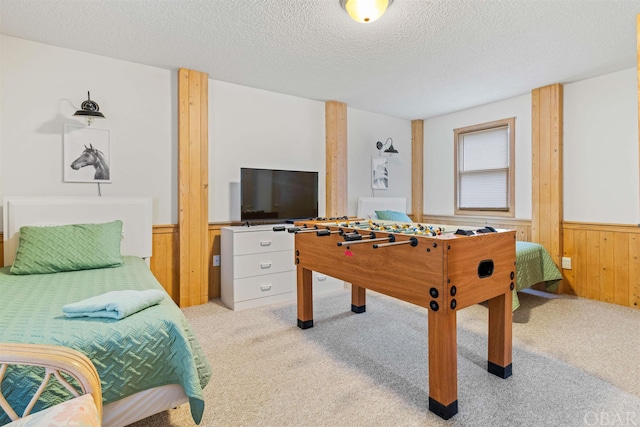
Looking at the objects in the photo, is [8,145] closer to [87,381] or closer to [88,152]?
[88,152]

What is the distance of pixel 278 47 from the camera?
2.77 m

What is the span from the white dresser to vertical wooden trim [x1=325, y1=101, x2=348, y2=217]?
3.31 feet

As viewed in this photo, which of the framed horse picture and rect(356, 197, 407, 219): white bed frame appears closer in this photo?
the framed horse picture

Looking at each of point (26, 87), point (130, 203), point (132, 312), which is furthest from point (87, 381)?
point (26, 87)

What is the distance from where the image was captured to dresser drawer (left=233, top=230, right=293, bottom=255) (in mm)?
3248

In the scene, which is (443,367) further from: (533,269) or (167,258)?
(167,258)

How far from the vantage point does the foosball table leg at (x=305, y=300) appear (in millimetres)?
2715

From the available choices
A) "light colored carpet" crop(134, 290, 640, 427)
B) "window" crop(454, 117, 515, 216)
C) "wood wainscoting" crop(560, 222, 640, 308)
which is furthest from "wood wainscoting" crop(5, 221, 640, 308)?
"window" crop(454, 117, 515, 216)

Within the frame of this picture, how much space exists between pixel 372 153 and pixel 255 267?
2544 mm

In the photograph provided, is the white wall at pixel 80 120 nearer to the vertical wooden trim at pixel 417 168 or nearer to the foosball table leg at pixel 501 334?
the foosball table leg at pixel 501 334

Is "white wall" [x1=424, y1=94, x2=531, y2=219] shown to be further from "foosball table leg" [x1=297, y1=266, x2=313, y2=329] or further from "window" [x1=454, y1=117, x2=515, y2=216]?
"foosball table leg" [x1=297, y1=266, x2=313, y2=329]

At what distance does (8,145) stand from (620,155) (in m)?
5.60

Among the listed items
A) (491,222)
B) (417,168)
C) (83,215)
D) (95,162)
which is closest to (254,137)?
(95,162)

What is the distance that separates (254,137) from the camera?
3.78 meters
